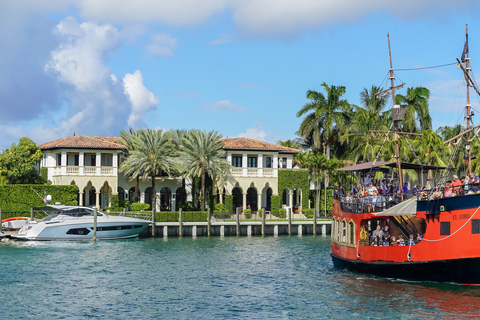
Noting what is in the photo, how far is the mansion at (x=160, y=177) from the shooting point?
248 ft

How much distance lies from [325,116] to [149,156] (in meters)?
24.3

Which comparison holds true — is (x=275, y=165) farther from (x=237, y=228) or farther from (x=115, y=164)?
(x=115, y=164)

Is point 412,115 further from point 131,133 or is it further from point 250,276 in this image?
point 250,276

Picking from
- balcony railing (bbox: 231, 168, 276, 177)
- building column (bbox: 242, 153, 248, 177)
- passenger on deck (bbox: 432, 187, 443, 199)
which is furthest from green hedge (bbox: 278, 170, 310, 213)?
passenger on deck (bbox: 432, 187, 443, 199)

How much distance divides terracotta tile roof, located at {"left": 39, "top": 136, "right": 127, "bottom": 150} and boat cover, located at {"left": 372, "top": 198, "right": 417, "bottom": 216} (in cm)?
4659

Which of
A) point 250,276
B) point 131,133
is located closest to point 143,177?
point 131,133

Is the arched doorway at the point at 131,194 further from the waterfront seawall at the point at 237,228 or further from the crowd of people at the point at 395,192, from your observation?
the crowd of people at the point at 395,192

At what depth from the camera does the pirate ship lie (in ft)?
104

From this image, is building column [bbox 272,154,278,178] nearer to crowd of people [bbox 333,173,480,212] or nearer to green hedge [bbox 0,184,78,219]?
green hedge [bbox 0,184,78,219]

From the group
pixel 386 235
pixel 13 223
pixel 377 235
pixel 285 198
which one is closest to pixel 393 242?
pixel 386 235

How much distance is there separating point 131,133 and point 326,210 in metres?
25.3

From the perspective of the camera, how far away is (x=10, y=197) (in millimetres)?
68062

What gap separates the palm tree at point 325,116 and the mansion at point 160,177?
156 inches

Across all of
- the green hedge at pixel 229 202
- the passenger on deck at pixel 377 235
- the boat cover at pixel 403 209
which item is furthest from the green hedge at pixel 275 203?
the boat cover at pixel 403 209
